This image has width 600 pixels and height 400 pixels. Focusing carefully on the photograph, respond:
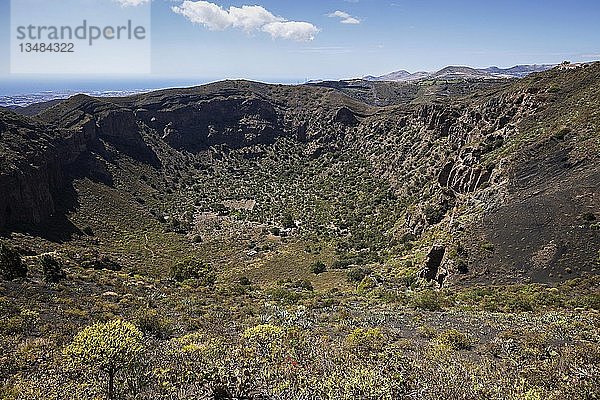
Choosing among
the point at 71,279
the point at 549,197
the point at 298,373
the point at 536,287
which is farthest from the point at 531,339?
the point at 71,279

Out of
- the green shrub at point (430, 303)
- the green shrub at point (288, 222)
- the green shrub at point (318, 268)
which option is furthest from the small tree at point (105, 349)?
the green shrub at point (288, 222)

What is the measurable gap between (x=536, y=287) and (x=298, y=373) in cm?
1400

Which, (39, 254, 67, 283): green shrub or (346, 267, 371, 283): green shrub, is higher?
(39, 254, 67, 283): green shrub

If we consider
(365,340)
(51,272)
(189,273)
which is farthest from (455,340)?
(189,273)

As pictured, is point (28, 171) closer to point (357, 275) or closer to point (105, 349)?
point (357, 275)

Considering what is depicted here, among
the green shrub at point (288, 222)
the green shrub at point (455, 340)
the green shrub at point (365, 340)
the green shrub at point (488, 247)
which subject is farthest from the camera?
the green shrub at point (288, 222)

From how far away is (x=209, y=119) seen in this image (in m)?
87.8

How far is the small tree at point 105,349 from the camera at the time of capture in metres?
6.54

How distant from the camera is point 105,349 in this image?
6.57m

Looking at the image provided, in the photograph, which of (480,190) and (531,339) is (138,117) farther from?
(531,339)

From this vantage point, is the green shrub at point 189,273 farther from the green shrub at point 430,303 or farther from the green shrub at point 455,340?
the green shrub at point 455,340

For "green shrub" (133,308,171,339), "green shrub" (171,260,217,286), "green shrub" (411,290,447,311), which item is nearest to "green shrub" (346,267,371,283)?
"green shrub" (171,260,217,286)

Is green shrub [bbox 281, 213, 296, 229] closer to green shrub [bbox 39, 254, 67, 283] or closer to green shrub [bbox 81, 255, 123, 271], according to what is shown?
green shrub [bbox 81, 255, 123, 271]

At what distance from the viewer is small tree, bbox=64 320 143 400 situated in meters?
6.54
